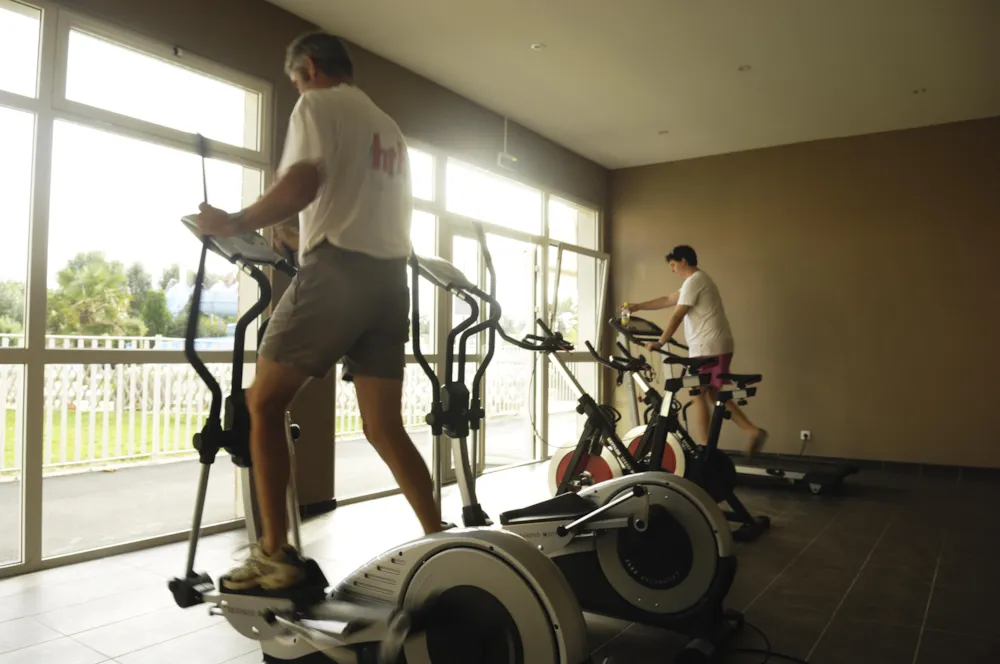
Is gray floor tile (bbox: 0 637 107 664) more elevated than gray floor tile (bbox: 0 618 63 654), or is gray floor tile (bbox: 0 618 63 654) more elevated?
gray floor tile (bbox: 0 637 107 664)

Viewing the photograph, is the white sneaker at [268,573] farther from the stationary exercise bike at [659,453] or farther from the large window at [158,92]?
the large window at [158,92]

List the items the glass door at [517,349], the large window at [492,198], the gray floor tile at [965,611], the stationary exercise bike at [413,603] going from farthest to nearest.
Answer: the glass door at [517,349] < the large window at [492,198] < the gray floor tile at [965,611] < the stationary exercise bike at [413,603]

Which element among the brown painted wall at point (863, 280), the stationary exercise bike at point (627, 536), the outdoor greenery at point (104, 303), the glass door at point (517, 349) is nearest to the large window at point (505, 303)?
the glass door at point (517, 349)

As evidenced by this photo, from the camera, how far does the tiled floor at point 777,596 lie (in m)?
1.98

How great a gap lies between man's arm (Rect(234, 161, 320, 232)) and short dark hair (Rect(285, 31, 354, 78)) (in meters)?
0.34

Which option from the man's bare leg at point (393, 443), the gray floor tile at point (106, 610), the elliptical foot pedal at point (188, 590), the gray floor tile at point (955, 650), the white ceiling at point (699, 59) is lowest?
the gray floor tile at point (106, 610)

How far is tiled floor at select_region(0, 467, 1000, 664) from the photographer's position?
1.98 meters

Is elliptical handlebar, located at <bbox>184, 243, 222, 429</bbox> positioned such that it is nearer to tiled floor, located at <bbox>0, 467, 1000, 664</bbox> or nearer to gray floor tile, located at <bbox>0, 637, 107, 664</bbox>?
tiled floor, located at <bbox>0, 467, 1000, 664</bbox>

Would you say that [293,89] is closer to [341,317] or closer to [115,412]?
[341,317]

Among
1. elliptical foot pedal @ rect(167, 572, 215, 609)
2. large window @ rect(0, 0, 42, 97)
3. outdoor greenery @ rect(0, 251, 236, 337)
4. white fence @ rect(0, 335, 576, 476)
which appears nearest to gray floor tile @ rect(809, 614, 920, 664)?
elliptical foot pedal @ rect(167, 572, 215, 609)

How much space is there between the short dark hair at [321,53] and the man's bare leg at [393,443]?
849 millimetres

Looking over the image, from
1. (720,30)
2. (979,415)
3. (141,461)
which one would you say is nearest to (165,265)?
(141,461)

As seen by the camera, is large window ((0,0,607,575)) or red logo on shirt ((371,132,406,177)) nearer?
red logo on shirt ((371,132,406,177))

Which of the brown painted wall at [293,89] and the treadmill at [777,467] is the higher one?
the brown painted wall at [293,89]
